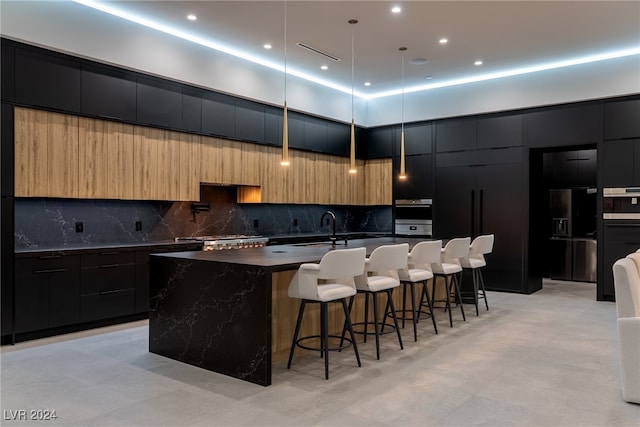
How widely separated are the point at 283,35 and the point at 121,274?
10.9 ft

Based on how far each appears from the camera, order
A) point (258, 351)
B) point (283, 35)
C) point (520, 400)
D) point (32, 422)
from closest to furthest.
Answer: point (32, 422) < point (520, 400) < point (258, 351) < point (283, 35)

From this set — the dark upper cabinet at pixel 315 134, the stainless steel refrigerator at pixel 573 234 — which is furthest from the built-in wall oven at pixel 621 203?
the dark upper cabinet at pixel 315 134

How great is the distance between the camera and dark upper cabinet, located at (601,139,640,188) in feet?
21.2

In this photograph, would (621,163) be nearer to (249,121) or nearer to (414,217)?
(414,217)

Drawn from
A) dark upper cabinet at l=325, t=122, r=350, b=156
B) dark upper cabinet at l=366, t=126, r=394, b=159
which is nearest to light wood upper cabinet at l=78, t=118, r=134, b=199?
dark upper cabinet at l=325, t=122, r=350, b=156

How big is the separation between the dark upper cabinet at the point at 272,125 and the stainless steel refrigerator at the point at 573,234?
5.19 metres

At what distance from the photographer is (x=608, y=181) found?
6676 millimetres

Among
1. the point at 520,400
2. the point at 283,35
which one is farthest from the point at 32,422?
the point at 283,35

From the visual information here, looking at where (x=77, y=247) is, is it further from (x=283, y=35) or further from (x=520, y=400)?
(x=520, y=400)

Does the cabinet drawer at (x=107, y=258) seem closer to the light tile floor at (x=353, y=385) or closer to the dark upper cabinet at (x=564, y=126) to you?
the light tile floor at (x=353, y=385)

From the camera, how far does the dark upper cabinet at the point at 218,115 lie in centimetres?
636

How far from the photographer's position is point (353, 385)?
3.40 meters

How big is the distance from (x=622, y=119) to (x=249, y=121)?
517 cm

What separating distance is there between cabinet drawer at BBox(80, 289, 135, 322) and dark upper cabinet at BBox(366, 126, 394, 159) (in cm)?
522
